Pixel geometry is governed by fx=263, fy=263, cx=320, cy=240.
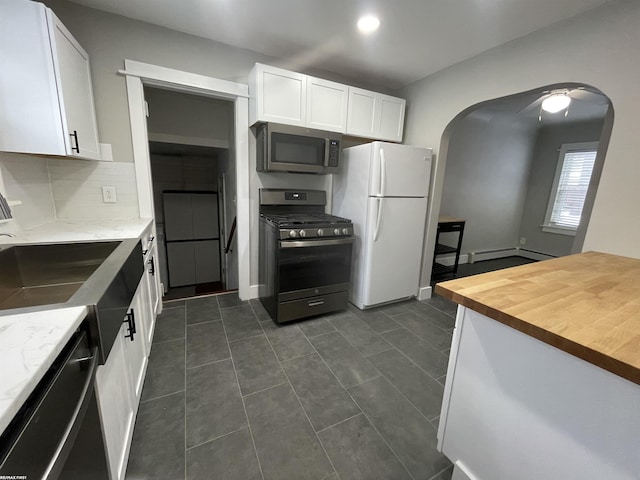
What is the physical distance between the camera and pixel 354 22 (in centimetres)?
191

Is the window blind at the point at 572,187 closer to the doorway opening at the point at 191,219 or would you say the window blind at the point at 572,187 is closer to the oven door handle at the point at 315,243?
the oven door handle at the point at 315,243

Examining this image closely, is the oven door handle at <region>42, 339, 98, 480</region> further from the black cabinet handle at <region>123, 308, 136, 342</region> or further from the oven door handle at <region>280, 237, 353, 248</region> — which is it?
the oven door handle at <region>280, 237, 353, 248</region>

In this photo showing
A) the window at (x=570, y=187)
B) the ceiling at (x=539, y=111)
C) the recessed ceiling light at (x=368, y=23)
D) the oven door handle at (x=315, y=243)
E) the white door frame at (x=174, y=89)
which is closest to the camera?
Result: the recessed ceiling light at (x=368, y=23)

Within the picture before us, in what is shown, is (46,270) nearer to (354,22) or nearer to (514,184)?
(354,22)

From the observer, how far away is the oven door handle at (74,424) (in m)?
0.53

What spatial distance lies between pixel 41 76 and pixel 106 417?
175 centimetres

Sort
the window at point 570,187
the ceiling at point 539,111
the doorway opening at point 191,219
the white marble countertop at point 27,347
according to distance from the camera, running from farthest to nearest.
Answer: the doorway opening at point 191,219 → the window at point 570,187 → the ceiling at point 539,111 → the white marble countertop at point 27,347

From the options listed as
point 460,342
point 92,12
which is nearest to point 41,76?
point 92,12

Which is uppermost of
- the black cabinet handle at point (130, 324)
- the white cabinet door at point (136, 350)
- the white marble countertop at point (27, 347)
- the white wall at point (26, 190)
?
the white wall at point (26, 190)

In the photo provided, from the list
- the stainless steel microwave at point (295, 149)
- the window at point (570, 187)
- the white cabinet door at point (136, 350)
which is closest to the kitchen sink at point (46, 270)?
the white cabinet door at point (136, 350)

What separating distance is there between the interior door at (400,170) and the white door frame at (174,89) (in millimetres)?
1239

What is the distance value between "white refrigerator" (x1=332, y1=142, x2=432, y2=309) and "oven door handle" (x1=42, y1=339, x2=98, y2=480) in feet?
6.94

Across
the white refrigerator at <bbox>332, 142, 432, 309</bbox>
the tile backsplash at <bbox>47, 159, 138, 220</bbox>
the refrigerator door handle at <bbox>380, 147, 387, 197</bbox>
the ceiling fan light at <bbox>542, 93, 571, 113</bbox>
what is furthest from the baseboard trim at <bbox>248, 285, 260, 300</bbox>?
the ceiling fan light at <bbox>542, 93, 571, 113</bbox>

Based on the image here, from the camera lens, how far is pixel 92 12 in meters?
1.88
